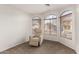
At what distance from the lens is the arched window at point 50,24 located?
20.5 ft

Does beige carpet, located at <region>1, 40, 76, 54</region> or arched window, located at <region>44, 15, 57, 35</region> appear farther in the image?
arched window, located at <region>44, 15, 57, 35</region>

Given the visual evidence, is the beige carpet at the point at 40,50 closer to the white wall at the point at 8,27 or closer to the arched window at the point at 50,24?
the white wall at the point at 8,27

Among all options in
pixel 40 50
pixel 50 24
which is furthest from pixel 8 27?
pixel 50 24

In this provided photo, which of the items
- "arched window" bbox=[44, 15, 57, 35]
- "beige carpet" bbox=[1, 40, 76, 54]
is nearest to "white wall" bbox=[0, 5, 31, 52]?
"beige carpet" bbox=[1, 40, 76, 54]

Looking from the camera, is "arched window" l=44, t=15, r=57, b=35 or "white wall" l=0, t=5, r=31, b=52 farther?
"arched window" l=44, t=15, r=57, b=35

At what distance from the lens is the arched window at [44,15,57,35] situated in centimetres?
624

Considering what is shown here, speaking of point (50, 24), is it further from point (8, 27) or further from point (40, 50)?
point (8, 27)

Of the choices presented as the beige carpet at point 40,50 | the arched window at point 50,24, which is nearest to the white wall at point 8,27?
the beige carpet at point 40,50

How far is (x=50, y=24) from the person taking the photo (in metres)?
6.66

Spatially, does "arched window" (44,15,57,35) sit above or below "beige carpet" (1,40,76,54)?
above

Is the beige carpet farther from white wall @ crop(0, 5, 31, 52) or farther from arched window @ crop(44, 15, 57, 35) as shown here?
arched window @ crop(44, 15, 57, 35)

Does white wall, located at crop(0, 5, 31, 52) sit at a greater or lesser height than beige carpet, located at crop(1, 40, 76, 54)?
greater
